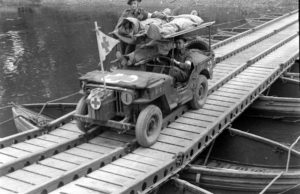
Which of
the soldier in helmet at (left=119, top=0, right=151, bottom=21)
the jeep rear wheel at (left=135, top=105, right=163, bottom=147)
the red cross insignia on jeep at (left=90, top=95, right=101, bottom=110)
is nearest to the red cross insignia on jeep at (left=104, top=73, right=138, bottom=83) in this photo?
the red cross insignia on jeep at (left=90, top=95, right=101, bottom=110)

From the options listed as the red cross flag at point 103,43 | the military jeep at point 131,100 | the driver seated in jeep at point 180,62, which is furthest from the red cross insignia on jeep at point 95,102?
the driver seated in jeep at point 180,62

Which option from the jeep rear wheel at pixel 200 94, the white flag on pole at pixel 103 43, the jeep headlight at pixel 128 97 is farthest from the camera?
the jeep rear wheel at pixel 200 94

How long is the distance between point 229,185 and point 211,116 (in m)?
2.18

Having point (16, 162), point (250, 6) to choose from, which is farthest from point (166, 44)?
point (250, 6)

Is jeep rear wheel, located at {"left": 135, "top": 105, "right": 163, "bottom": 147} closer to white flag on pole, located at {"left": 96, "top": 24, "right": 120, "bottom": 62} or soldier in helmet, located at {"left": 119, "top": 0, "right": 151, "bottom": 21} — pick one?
white flag on pole, located at {"left": 96, "top": 24, "right": 120, "bottom": 62}

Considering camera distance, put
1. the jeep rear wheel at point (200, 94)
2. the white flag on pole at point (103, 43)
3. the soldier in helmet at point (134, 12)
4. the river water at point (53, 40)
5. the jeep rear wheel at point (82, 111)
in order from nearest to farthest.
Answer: the white flag on pole at point (103, 43) < the jeep rear wheel at point (82, 111) < the soldier in helmet at point (134, 12) < the jeep rear wheel at point (200, 94) < the river water at point (53, 40)

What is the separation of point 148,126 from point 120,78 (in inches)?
48.1

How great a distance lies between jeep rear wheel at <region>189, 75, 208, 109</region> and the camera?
1047cm

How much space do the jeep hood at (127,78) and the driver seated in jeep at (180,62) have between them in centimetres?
67

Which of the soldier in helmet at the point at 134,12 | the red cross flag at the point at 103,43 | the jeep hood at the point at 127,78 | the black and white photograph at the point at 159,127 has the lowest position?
the black and white photograph at the point at 159,127

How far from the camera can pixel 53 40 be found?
2862cm

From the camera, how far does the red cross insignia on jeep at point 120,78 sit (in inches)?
335

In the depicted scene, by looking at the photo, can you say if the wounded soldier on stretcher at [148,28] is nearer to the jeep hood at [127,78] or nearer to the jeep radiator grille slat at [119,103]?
the jeep hood at [127,78]

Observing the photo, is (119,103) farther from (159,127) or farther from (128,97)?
(159,127)
